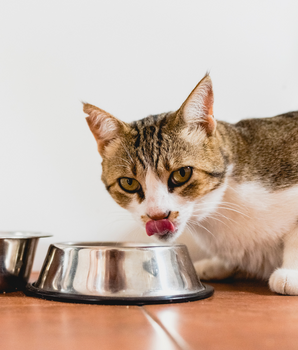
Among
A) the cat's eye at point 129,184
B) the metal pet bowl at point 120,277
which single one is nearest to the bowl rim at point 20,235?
the metal pet bowl at point 120,277

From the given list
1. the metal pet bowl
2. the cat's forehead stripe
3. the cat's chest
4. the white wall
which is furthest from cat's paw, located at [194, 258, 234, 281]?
the cat's forehead stripe

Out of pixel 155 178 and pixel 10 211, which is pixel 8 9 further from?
pixel 155 178

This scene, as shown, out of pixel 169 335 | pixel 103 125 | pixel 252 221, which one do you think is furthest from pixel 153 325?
pixel 103 125

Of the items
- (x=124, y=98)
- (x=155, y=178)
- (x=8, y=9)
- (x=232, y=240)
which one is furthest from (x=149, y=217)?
(x=8, y=9)

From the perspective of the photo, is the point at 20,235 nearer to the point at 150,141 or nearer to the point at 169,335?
the point at 150,141

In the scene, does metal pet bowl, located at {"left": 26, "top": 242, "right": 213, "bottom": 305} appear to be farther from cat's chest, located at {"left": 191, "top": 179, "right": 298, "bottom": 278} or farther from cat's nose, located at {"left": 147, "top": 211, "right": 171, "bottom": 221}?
cat's chest, located at {"left": 191, "top": 179, "right": 298, "bottom": 278}

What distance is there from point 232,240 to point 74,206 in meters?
0.66

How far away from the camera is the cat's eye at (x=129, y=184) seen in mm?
1105

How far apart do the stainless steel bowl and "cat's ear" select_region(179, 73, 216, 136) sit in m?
0.56

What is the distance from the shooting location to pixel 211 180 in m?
1.08

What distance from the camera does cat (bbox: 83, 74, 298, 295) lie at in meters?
1.03

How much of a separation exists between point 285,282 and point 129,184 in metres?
0.50

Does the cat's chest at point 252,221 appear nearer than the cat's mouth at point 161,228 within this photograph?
No

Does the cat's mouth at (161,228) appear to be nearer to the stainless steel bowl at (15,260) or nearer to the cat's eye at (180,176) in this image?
the cat's eye at (180,176)
